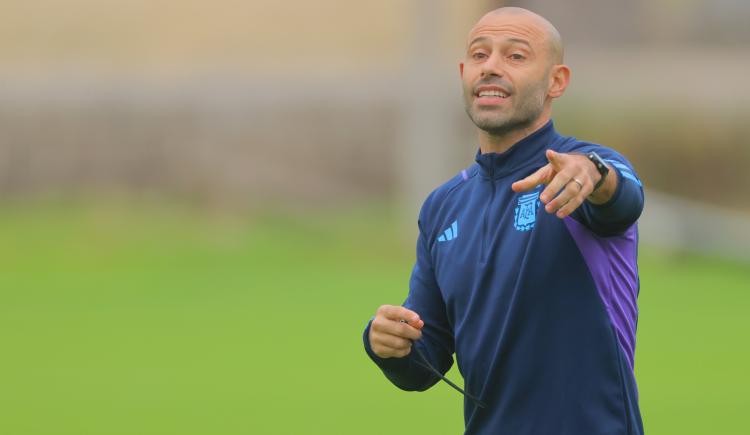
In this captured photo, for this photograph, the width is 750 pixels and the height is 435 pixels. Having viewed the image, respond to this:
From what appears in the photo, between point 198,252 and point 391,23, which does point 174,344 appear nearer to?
point 198,252

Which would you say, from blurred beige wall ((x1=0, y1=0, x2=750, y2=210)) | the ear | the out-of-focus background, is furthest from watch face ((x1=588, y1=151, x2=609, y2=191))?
blurred beige wall ((x1=0, y1=0, x2=750, y2=210))

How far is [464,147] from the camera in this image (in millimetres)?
22828

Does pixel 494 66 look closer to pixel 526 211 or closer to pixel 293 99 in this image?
pixel 526 211

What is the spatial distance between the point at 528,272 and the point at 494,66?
23.3 inches

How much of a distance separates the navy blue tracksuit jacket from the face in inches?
3.3

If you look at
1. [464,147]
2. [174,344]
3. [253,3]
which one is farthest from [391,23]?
[174,344]

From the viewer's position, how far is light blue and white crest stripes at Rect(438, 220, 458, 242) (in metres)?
3.86

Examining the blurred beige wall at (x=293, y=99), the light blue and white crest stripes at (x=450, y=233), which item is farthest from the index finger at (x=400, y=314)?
the blurred beige wall at (x=293, y=99)

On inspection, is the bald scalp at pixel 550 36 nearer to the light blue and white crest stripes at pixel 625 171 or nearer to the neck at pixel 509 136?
the neck at pixel 509 136

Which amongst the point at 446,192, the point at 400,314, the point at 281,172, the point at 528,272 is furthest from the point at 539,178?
the point at 281,172

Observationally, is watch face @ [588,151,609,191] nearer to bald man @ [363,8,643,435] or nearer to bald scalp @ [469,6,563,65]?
bald man @ [363,8,643,435]

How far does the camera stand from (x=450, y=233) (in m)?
3.88

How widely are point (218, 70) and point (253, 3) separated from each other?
2.65 m

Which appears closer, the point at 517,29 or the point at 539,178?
the point at 539,178
